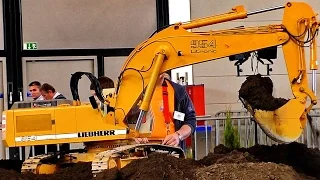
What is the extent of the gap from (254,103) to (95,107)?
69.5 inches

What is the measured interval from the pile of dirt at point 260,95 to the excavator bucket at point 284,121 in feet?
0.22

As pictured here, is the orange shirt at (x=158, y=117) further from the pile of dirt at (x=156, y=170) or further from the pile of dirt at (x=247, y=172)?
the pile of dirt at (x=247, y=172)

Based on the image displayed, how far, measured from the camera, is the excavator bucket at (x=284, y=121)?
6.21 meters

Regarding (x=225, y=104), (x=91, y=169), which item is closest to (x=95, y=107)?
(x=91, y=169)

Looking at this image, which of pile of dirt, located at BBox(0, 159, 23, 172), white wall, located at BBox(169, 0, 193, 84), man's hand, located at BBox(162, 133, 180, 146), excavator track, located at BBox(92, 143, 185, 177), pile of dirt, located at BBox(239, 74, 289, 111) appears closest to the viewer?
excavator track, located at BBox(92, 143, 185, 177)

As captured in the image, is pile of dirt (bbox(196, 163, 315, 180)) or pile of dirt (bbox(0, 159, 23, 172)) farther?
pile of dirt (bbox(0, 159, 23, 172))

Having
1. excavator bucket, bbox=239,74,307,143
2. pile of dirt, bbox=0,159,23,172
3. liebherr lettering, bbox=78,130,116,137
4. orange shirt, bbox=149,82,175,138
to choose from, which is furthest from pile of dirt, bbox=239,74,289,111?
pile of dirt, bbox=0,159,23,172

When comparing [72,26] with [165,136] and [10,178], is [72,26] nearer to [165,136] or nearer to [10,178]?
[165,136]

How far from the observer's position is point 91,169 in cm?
585

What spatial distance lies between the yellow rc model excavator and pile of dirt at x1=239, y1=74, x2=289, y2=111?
6.0 inches

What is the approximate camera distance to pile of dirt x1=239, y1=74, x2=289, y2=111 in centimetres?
665

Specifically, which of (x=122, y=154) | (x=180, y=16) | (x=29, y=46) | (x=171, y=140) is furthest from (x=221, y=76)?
(x=122, y=154)

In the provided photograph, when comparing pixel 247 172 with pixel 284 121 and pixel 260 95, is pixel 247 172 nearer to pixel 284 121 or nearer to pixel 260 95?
pixel 284 121

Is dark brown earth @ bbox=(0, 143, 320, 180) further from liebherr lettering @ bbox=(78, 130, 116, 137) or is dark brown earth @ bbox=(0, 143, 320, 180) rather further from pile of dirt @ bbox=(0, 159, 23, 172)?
pile of dirt @ bbox=(0, 159, 23, 172)
